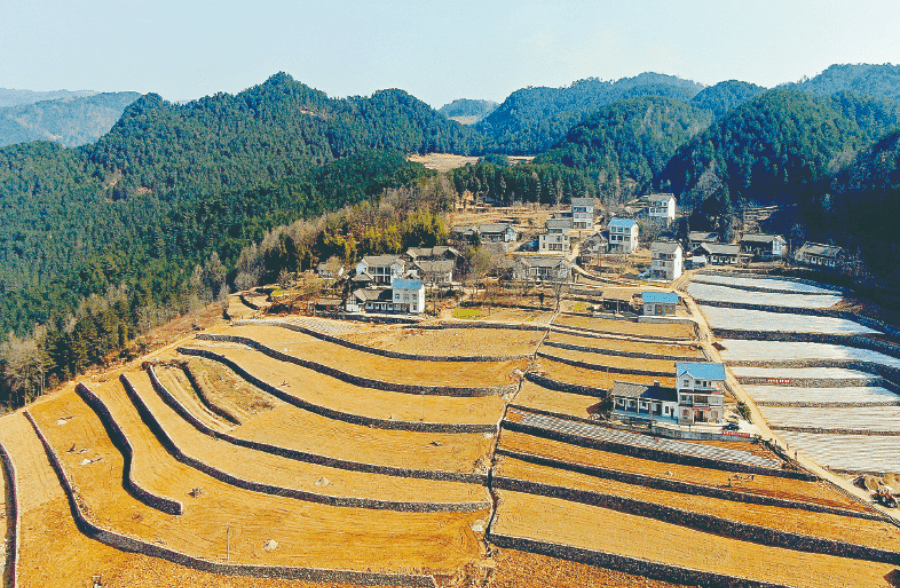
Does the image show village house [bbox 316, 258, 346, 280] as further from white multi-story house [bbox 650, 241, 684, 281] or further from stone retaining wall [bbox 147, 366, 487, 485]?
white multi-story house [bbox 650, 241, 684, 281]

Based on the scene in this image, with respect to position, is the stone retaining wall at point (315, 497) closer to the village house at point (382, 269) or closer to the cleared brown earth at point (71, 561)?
the cleared brown earth at point (71, 561)

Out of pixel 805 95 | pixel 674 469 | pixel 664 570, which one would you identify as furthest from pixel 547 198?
pixel 664 570

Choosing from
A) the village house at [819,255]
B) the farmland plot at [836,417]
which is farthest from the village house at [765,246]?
the farmland plot at [836,417]

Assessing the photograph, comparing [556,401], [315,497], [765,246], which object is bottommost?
[315,497]

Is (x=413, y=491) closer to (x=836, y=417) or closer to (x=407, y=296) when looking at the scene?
(x=836, y=417)

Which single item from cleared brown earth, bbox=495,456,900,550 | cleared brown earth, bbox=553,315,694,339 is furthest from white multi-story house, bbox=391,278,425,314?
cleared brown earth, bbox=495,456,900,550

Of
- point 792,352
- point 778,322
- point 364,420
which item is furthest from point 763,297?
point 364,420
